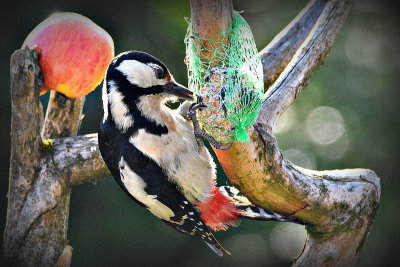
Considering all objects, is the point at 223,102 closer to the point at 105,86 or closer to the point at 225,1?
the point at 225,1

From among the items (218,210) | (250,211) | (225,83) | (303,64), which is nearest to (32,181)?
(218,210)

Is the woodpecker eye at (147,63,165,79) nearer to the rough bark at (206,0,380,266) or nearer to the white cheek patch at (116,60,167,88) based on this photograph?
the white cheek patch at (116,60,167,88)

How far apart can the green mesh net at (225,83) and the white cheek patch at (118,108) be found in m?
0.27

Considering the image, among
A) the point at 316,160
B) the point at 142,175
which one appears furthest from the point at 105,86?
the point at 316,160

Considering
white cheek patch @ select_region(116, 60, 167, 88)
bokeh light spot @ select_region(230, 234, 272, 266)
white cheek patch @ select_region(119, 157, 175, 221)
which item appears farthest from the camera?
bokeh light spot @ select_region(230, 234, 272, 266)

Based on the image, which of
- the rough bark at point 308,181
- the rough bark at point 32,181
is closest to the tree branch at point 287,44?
the rough bark at point 308,181

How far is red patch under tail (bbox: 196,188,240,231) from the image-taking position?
1821mm

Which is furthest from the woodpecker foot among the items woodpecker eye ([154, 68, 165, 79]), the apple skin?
the apple skin

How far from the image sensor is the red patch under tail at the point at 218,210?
71.7 inches

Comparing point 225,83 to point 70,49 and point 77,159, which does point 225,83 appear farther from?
point 77,159

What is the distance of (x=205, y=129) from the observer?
5.09ft

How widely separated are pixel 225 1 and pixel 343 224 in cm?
97

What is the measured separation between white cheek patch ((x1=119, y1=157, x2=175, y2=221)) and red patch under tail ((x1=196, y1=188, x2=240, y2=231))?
0.13 m

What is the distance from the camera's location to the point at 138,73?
63.8 inches
